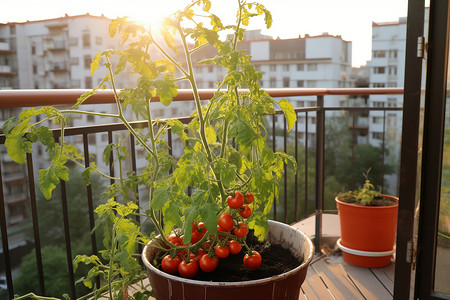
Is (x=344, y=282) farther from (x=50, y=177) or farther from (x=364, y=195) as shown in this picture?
(x=50, y=177)

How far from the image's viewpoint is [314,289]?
81.4 inches

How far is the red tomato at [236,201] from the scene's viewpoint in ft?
3.63

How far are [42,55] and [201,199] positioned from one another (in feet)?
204

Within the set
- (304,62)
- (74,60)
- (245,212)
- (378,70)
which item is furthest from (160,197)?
(378,70)

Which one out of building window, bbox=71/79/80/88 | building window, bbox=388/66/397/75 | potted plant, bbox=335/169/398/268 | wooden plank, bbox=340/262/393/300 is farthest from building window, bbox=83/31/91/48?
wooden plank, bbox=340/262/393/300

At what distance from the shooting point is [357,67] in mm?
53781

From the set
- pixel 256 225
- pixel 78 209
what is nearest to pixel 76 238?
pixel 78 209

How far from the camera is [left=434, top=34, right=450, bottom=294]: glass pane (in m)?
1.55

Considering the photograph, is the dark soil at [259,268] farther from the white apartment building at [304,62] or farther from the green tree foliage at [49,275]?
the white apartment building at [304,62]

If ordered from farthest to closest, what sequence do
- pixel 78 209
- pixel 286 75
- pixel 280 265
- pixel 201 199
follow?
pixel 286 75 → pixel 78 209 → pixel 280 265 → pixel 201 199

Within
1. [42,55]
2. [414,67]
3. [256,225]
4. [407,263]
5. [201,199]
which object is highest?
[42,55]

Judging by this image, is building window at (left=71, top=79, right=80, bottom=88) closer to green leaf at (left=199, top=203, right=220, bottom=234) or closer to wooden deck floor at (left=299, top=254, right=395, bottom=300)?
wooden deck floor at (left=299, top=254, right=395, bottom=300)

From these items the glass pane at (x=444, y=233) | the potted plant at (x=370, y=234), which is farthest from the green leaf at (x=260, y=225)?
the potted plant at (x=370, y=234)

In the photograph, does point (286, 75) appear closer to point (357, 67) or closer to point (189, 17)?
point (357, 67)
